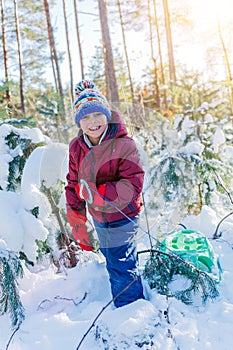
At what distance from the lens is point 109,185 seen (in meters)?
1.88

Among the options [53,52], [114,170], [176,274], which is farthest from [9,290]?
[53,52]

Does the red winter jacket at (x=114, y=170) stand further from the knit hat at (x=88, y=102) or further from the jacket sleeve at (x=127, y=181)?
the knit hat at (x=88, y=102)

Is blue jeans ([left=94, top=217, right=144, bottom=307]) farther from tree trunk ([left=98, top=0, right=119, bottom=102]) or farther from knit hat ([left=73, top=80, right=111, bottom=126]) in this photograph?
tree trunk ([left=98, top=0, right=119, bottom=102])

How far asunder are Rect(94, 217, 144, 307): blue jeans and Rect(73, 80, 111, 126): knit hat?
70cm

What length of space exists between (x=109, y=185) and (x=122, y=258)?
0.50m

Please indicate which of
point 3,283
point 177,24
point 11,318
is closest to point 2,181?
point 3,283

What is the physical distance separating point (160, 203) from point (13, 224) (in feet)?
4.94

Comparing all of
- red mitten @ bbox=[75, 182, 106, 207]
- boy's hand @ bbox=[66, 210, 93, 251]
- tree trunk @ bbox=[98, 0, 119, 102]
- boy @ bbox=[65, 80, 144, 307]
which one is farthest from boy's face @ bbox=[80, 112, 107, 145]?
tree trunk @ bbox=[98, 0, 119, 102]

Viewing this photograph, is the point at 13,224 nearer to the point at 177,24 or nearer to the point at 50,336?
the point at 50,336

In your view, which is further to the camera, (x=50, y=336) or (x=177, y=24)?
(x=177, y=24)

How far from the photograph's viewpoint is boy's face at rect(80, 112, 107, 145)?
2.01 meters

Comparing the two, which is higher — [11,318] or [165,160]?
[165,160]

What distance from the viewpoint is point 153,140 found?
3.71 metres

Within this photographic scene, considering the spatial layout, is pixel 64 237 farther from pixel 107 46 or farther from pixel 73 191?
pixel 107 46
